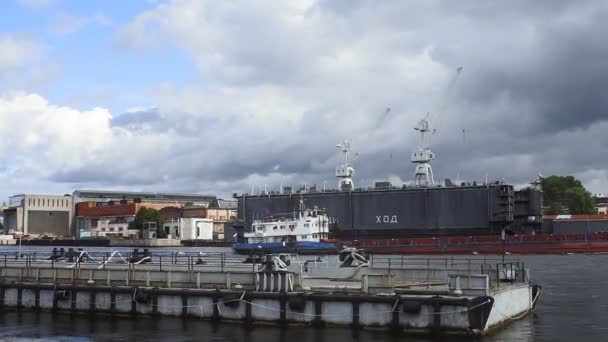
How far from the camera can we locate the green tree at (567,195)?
16600 centimetres

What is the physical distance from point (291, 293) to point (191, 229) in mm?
162629

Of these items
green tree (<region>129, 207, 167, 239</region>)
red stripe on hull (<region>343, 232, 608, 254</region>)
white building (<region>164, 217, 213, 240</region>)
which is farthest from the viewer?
white building (<region>164, 217, 213, 240</region>)

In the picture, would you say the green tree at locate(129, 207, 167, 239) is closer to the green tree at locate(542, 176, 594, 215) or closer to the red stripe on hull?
the red stripe on hull

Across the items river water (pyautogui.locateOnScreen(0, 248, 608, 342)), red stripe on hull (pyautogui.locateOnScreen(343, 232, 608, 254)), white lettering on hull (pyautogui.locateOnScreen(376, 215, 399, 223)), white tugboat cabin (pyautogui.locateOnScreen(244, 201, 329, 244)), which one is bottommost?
river water (pyautogui.locateOnScreen(0, 248, 608, 342))

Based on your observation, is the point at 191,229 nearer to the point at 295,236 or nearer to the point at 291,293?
the point at 295,236

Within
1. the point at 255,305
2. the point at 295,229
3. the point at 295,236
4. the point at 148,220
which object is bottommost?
the point at 255,305

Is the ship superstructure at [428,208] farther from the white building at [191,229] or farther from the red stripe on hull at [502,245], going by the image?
the white building at [191,229]

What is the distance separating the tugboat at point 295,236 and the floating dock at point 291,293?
61.9 meters

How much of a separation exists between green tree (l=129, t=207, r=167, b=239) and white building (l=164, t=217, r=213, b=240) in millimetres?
3250

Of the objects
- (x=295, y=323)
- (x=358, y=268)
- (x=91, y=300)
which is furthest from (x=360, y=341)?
(x=91, y=300)

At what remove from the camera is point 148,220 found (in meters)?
186

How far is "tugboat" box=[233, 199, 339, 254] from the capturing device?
101500mm

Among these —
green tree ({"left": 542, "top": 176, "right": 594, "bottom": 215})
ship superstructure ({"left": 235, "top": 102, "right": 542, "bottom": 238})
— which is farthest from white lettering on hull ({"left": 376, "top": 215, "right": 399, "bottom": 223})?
green tree ({"left": 542, "top": 176, "right": 594, "bottom": 215})

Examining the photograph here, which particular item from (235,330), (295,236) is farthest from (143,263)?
(295,236)
